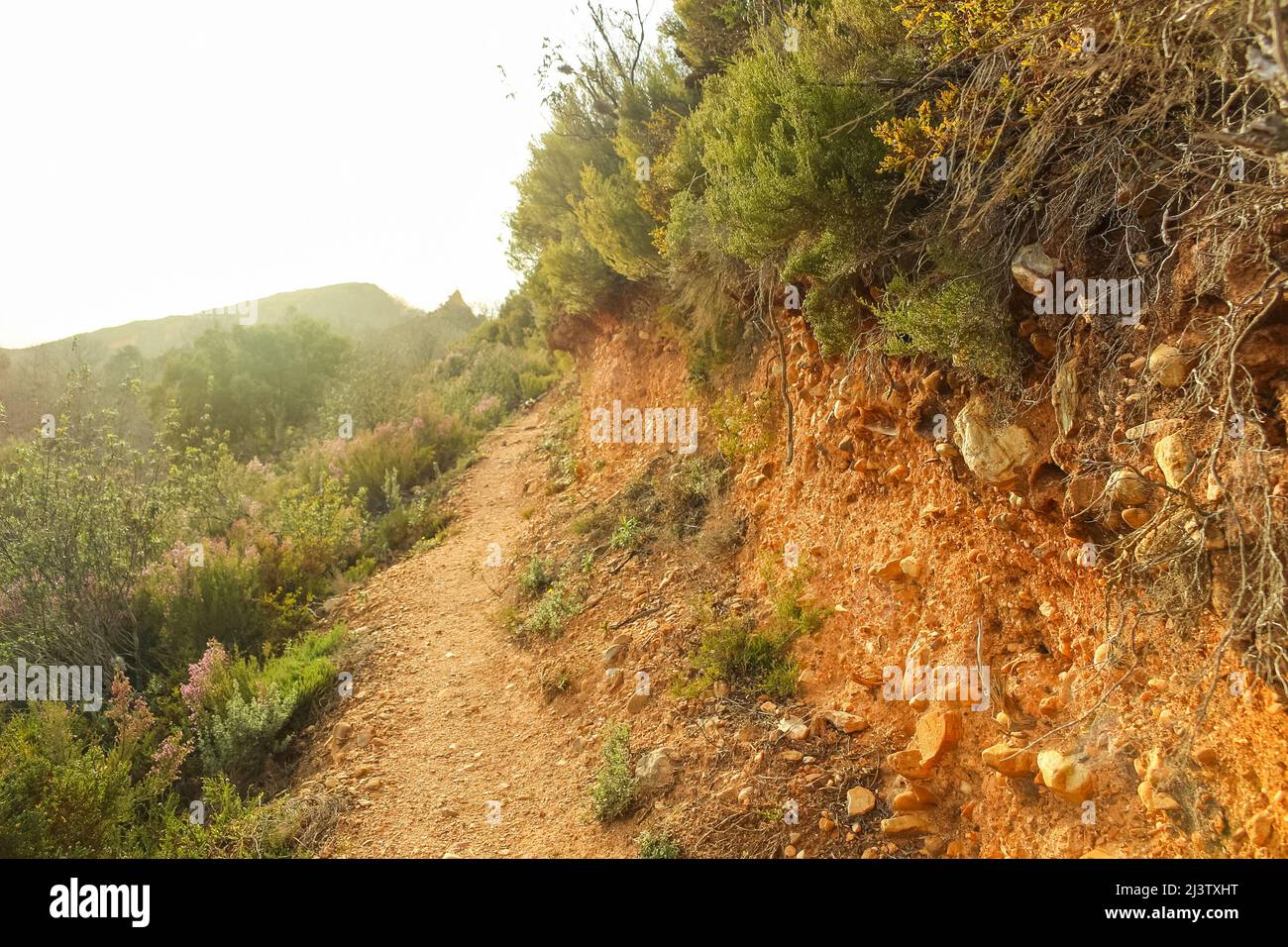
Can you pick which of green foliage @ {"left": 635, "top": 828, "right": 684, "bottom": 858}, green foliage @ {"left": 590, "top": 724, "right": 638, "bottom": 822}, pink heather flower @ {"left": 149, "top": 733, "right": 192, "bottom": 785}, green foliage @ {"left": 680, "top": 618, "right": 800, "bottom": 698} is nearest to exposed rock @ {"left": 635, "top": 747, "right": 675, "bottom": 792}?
green foliage @ {"left": 590, "top": 724, "right": 638, "bottom": 822}

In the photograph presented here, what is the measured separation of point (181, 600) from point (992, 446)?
7.84 m

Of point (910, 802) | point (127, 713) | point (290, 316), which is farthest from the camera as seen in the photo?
point (290, 316)

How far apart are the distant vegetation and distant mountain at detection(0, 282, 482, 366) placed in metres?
11.9

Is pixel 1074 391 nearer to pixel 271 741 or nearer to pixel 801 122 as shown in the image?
pixel 801 122

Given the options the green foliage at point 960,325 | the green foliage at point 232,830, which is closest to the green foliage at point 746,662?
the green foliage at point 960,325

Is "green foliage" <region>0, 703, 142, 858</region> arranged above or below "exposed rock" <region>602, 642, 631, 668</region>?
below

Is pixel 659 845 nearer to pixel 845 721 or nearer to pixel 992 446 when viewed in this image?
pixel 845 721

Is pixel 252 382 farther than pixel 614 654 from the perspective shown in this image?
Yes

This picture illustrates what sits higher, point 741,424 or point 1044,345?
point 1044,345

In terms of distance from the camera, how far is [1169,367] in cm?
284

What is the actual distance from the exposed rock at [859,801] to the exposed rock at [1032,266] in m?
2.67

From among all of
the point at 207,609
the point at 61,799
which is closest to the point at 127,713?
the point at 61,799

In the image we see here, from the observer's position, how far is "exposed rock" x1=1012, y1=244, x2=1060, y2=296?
131 inches

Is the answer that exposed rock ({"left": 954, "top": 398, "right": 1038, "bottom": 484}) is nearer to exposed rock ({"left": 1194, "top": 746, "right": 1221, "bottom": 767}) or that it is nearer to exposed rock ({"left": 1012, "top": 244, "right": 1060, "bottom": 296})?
exposed rock ({"left": 1012, "top": 244, "right": 1060, "bottom": 296})
